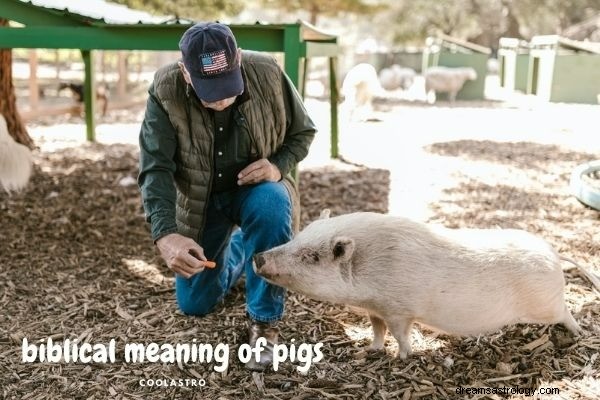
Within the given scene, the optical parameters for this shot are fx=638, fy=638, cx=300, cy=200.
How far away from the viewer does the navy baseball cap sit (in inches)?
105

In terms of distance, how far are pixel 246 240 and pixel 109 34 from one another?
2026mm

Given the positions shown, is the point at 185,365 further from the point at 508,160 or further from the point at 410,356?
the point at 508,160

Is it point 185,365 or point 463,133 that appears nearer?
point 185,365

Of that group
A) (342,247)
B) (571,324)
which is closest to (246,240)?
(342,247)

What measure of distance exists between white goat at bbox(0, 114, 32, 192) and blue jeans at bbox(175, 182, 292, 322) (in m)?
2.15

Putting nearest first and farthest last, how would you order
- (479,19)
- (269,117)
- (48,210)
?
(269,117)
(48,210)
(479,19)

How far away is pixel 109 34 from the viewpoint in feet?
14.1

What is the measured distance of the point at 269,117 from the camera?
10.5 ft

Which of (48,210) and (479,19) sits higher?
(479,19)

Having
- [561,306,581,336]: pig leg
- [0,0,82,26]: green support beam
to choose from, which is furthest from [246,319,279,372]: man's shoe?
[0,0,82,26]: green support beam

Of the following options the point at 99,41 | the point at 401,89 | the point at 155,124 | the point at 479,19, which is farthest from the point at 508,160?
the point at 479,19

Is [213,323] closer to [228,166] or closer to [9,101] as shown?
[228,166]

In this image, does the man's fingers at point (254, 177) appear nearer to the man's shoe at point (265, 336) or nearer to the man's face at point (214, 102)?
the man's face at point (214, 102)

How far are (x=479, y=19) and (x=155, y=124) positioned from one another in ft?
122
